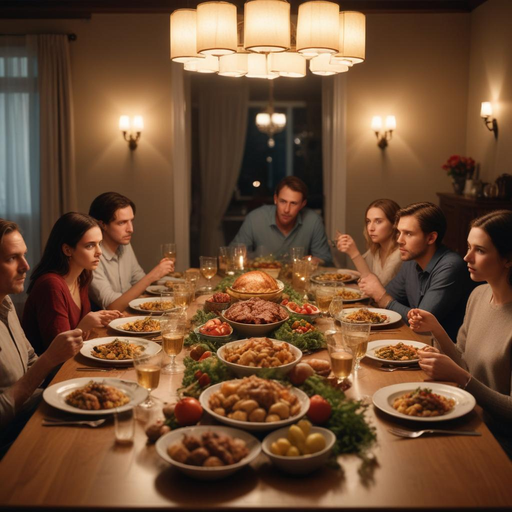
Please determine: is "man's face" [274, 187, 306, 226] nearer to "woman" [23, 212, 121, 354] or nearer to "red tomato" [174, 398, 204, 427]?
"woman" [23, 212, 121, 354]

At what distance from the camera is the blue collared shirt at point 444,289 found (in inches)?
115

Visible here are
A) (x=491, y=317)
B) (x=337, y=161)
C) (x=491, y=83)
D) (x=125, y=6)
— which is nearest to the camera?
(x=491, y=317)

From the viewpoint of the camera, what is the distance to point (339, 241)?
3688 mm

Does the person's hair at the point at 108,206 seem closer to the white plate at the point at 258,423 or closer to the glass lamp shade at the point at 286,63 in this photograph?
the glass lamp shade at the point at 286,63

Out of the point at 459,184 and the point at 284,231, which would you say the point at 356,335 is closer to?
the point at 284,231

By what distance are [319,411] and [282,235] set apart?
3176mm

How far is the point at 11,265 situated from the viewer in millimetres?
2172

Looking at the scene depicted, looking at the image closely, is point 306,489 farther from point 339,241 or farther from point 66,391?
point 339,241

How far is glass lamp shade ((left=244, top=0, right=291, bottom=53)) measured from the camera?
2586 mm

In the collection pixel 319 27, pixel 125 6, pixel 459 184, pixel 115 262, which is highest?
pixel 125 6

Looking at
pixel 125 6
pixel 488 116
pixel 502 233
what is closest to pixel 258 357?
pixel 502 233

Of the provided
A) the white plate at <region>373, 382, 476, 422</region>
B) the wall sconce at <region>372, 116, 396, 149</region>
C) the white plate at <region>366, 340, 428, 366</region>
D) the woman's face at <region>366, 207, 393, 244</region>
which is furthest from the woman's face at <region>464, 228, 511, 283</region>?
the wall sconce at <region>372, 116, 396, 149</region>

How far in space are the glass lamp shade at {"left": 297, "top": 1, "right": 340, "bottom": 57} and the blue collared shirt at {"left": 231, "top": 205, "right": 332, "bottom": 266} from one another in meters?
2.12

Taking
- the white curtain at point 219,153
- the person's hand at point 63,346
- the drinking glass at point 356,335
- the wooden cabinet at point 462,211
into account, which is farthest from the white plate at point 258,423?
the white curtain at point 219,153
